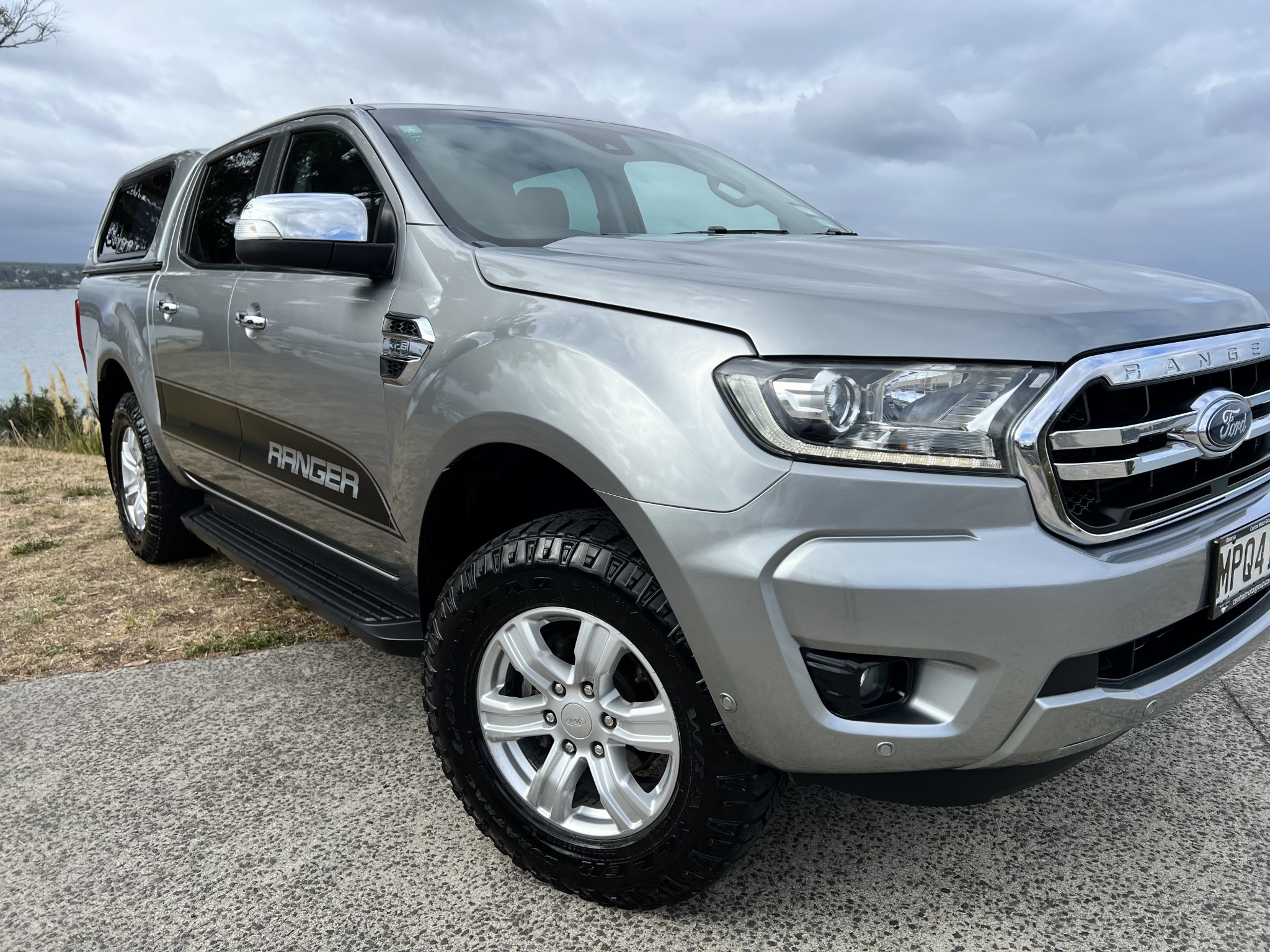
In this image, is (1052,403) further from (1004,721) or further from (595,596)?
(595,596)

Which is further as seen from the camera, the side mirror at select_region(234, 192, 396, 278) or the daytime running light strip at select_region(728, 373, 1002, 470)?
the side mirror at select_region(234, 192, 396, 278)

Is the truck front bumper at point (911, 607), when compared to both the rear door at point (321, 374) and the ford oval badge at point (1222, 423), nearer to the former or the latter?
the ford oval badge at point (1222, 423)

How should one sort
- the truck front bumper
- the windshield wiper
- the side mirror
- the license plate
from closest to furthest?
1. the truck front bumper
2. the license plate
3. the side mirror
4. the windshield wiper

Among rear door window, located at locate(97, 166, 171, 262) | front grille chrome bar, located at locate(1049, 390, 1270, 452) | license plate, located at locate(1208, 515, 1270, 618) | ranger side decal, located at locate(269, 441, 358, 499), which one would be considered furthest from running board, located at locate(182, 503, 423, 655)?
license plate, located at locate(1208, 515, 1270, 618)

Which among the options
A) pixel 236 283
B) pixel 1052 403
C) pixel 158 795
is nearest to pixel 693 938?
pixel 1052 403

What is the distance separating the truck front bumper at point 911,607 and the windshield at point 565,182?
1.07 meters

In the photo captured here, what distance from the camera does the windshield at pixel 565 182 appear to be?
2381mm

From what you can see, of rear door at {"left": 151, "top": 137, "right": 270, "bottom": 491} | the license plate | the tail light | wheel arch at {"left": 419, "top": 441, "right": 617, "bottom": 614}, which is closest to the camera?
the license plate

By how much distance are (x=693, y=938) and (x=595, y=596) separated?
2.26 feet

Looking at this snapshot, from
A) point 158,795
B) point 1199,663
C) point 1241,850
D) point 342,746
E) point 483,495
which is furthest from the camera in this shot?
point 342,746

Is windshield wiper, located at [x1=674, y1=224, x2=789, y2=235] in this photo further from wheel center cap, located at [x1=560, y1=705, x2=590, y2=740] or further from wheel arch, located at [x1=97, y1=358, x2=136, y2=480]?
wheel arch, located at [x1=97, y1=358, x2=136, y2=480]

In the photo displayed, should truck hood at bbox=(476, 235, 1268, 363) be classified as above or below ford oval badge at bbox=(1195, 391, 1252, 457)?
above

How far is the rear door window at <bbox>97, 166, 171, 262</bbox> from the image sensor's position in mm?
4035

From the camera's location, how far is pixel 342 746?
2598 millimetres
